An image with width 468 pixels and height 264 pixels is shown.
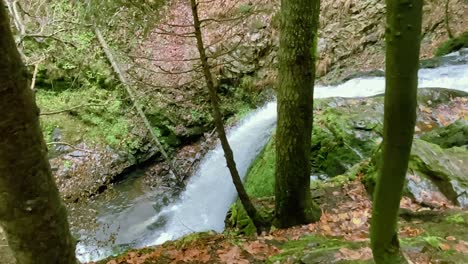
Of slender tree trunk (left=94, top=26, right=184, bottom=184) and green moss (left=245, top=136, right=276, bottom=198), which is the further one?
slender tree trunk (left=94, top=26, right=184, bottom=184)

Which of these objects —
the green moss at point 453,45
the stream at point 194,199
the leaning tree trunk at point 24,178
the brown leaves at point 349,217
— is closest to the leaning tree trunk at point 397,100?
the leaning tree trunk at point 24,178

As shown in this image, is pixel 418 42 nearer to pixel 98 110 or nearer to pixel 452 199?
pixel 452 199

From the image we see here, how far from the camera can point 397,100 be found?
180 cm

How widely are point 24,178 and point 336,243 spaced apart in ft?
10.9

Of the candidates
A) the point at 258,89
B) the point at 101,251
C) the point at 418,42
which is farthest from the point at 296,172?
the point at 258,89

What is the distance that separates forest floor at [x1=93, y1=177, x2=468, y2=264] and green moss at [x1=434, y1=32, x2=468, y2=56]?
8341 millimetres

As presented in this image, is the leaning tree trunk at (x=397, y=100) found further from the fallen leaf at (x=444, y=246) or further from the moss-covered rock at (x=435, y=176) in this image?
the moss-covered rock at (x=435, y=176)

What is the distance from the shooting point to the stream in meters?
8.73

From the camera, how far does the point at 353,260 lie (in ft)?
11.6

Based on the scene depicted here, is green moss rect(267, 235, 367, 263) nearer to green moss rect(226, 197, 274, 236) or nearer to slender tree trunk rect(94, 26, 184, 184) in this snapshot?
green moss rect(226, 197, 274, 236)

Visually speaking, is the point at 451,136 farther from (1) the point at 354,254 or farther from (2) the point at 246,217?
(1) the point at 354,254

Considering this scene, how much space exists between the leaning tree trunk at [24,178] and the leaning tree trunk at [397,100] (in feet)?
4.85

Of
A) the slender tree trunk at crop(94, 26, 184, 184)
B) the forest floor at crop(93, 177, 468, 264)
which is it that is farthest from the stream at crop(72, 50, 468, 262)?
the forest floor at crop(93, 177, 468, 264)

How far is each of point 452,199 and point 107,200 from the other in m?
7.42
